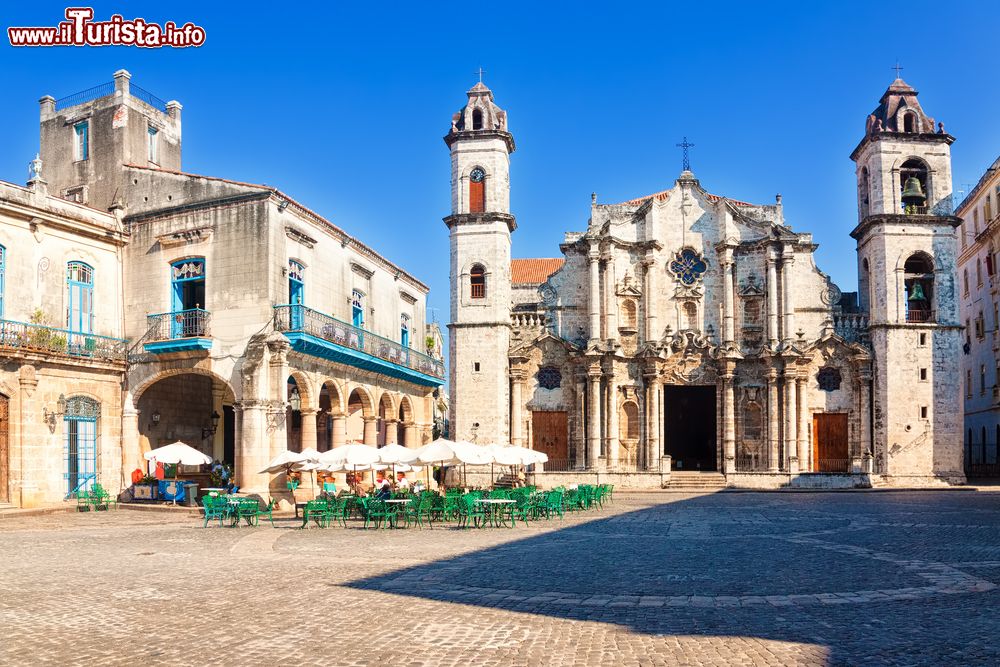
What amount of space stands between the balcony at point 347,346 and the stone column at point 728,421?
12364 mm

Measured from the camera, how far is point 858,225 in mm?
39094

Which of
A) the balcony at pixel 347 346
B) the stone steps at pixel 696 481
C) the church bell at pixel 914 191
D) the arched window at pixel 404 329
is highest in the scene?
the church bell at pixel 914 191

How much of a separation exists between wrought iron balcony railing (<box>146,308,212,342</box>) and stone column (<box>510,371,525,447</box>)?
1548 cm

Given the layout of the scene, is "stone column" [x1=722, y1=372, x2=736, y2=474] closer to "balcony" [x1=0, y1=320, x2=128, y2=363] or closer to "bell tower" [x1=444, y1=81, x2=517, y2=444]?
"bell tower" [x1=444, y1=81, x2=517, y2=444]

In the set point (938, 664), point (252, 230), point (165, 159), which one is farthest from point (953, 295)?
point (938, 664)

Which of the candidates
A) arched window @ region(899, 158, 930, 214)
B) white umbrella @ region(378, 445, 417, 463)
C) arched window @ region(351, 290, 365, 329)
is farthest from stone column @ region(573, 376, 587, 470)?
white umbrella @ region(378, 445, 417, 463)

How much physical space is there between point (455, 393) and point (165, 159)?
14565 mm

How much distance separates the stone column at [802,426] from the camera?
3794cm

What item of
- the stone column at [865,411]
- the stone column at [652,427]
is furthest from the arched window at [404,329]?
the stone column at [865,411]

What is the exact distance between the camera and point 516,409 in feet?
129

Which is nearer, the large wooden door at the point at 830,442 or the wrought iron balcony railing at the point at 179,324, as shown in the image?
the wrought iron balcony railing at the point at 179,324

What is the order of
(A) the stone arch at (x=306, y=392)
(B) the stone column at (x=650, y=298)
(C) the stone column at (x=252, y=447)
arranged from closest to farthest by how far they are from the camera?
(C) the stone column at (x=252, y=447)
(A) the stone arch at (x=306, y=392)
(B) the stone column at (x=650, y=298)

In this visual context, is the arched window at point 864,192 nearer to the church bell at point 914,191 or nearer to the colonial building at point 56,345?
the church bell at point 914,191

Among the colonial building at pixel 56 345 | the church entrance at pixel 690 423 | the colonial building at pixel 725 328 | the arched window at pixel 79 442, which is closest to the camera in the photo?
the colonial building at pixel 56 345
